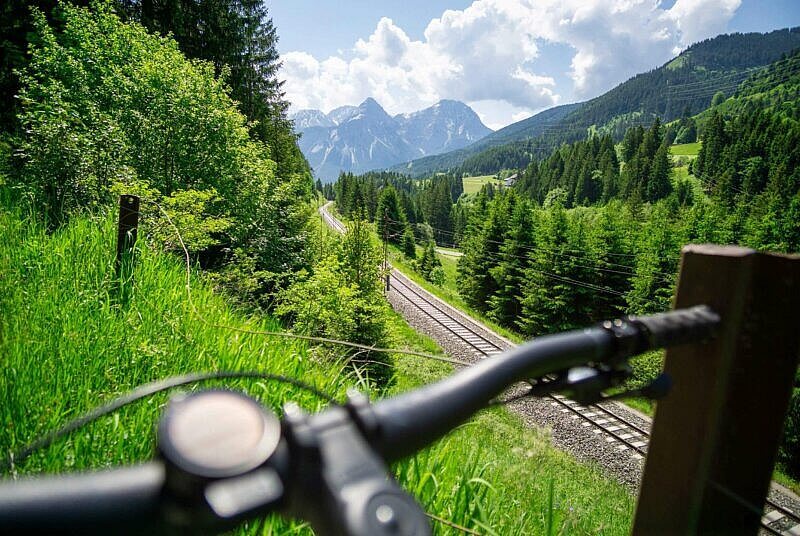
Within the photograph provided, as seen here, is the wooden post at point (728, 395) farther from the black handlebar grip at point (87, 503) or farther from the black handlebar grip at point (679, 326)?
the black handlebar grip at point (87, 503)

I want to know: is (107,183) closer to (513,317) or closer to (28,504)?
(28,504)

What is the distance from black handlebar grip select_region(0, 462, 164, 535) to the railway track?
4.56ft

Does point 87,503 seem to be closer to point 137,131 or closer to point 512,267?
point 137,131

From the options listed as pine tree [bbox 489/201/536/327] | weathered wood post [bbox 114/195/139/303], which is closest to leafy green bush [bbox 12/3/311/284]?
weathered wood post [bbox 114/195/139/303]

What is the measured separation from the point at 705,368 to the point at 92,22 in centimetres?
1732

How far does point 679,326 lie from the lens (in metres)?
0.97

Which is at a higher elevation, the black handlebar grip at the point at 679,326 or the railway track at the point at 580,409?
the black handlebar grip at the point at 679,326

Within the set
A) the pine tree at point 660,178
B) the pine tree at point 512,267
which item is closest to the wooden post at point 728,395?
the pine tree at point 512,267

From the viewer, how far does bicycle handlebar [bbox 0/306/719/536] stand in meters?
0.36

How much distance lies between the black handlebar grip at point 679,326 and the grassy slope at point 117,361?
1158mm

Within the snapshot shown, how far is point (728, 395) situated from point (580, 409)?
713 inches

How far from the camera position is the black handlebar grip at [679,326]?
3.07 ft

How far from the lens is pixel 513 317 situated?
40.2 meters

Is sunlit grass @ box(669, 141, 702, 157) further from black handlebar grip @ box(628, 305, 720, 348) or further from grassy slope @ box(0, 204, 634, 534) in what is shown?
black handlebar grip @ box(628, 305, 720, 348)
